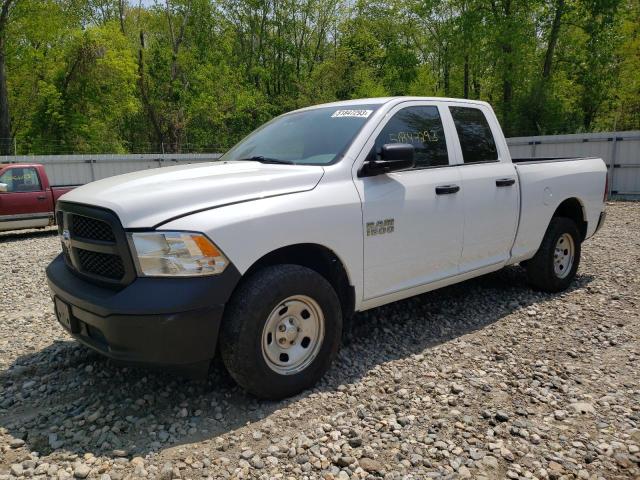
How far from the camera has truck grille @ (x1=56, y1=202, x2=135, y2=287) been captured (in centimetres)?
288

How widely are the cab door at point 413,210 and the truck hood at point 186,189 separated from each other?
54 cm

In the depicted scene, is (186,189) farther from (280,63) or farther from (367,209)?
(280,63)

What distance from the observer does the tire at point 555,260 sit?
215 inches

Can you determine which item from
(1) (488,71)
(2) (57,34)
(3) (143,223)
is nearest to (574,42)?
(1) (488,71)

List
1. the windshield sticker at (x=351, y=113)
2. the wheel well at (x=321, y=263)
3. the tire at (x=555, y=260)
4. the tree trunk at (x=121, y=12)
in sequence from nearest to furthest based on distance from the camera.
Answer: the wheel well at (x=321, y=263), the windshield sticker at (x=351, y=113), the tire at (x=555, y=260), the tree trunk at (x=121, y=12)

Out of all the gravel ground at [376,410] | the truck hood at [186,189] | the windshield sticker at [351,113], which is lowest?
the gravel ground at [376,410]

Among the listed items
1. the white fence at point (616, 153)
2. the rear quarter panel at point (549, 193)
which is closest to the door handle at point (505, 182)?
the rear quarter panel at point (549, 193)

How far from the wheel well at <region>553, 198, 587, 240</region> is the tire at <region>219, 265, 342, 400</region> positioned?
11.8 ft

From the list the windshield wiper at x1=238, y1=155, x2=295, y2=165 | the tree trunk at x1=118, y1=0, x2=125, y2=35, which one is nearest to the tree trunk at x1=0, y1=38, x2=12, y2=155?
the tree trunk at x1=118, y1=0, x2=125, y2=35

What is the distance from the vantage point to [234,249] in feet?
9.61

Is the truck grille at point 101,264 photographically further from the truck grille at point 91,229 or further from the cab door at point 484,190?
the cab door at point 484,190

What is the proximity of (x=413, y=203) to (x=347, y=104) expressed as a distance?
3.51ft

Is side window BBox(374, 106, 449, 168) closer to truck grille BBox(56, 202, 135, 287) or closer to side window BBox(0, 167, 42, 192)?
truck grille BBox(56, 202, 135, 287)

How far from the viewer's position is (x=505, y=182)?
15.6ft
